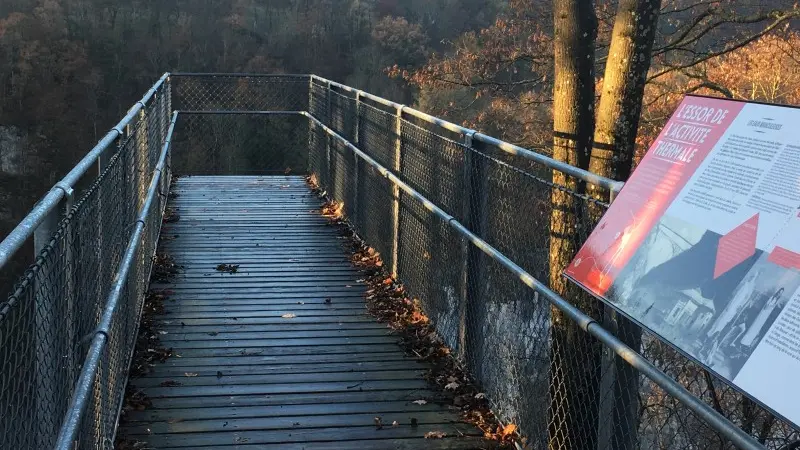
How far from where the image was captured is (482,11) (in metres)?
52.3

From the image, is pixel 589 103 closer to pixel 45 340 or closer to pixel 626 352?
pixel 626 352

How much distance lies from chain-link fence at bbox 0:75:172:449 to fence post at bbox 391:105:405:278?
2399mm

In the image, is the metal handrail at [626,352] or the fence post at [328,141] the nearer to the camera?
the metal handrail at [626,352]

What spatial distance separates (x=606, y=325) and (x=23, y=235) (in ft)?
7.31

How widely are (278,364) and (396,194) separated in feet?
7.46

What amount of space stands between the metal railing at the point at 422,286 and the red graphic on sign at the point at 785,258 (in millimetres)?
419

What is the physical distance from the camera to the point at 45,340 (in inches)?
107

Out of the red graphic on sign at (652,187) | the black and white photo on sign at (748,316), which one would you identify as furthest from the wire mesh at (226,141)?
the black and white photo on sign at (748,316)

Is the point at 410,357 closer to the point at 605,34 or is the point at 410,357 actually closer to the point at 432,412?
the point at 432,412

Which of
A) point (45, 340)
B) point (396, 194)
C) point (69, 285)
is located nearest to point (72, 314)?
point (69, 285)

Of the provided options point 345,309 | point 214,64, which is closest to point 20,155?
point 214,64

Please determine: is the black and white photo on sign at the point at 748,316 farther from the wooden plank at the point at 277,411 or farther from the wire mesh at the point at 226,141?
the wire mesh at the point at 226,141

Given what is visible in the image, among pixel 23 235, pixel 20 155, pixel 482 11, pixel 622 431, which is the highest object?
pixel 482 11

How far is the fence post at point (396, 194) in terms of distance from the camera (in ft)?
25.5
